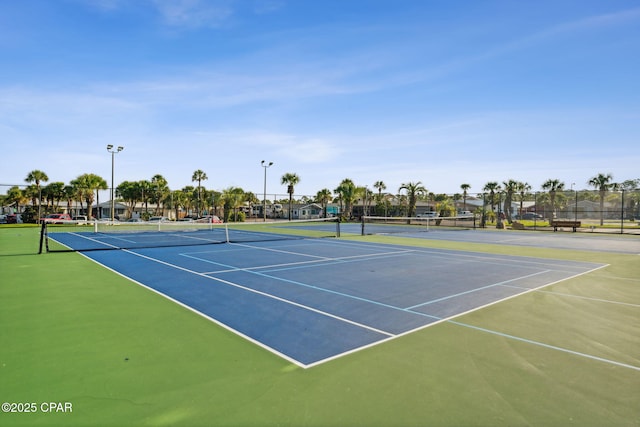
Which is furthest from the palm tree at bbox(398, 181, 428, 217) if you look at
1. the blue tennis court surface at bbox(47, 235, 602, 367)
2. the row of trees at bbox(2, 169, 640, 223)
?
the blue tennis court surface at bbox(47, 235, 602, 367)

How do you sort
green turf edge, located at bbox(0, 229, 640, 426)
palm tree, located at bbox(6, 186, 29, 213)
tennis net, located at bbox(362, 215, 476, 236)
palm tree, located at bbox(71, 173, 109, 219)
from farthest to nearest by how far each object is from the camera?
1. palm tree, located at bbox(6, 186, 29, 213)
2. palm tree, located at bbox(71, 173, 109, 219)
3. tennis net, located at bbox(362, 215, 476, 236)
4. green turf edge, located at bbox(0, 229, 640, 426)

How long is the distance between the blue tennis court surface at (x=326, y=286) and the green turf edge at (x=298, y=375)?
550mm

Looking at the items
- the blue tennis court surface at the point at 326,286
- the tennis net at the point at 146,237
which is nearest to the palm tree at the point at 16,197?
the tennis net at the point at 146,237

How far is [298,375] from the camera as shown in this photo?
4.33 metres

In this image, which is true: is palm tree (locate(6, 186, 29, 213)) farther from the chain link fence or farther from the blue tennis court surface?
the chain link fence

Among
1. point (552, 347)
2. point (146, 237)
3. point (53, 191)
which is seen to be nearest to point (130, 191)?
point (53, 191)

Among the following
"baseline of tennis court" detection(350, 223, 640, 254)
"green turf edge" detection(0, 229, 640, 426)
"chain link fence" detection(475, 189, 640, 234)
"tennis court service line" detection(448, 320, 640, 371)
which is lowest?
"baseline of tennis court" detection(350, 223, 640, 254)

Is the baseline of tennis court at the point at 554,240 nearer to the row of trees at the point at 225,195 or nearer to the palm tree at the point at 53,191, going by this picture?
the row of trees at the point at 225,195

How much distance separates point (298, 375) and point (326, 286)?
4826 mm

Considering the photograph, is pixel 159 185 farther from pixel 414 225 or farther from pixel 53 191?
pixel 414 225

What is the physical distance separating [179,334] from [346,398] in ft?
9.89

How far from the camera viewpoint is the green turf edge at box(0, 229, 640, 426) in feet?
11.6

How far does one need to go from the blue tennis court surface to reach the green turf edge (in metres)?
0.55

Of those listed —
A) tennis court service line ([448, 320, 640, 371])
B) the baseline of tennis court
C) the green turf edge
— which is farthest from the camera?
the baseline of tennis court
